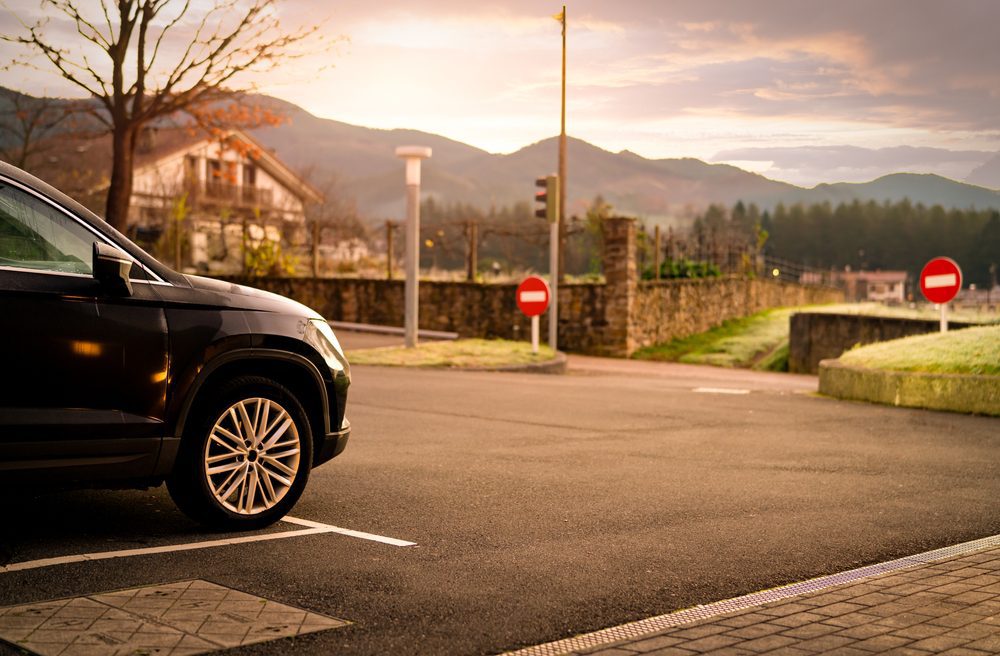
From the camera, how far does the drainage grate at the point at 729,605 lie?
430cm

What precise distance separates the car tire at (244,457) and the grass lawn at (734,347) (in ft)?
73.2

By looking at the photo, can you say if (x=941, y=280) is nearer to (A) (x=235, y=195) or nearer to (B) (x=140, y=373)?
(B) (x=140, y=373)

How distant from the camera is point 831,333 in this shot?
27062mm

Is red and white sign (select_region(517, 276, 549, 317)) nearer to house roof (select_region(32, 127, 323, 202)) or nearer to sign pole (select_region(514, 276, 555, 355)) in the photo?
sign pole (select_region(514, 276, 555, 355))

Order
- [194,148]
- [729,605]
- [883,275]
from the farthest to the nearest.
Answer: [883,275] → [194,148] → [729,605]

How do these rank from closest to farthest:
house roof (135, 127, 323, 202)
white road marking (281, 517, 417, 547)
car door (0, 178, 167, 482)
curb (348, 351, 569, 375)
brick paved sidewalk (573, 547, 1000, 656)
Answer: brick paved sidewalk (573, 547, 1000, 656)
car door (0, 178, 167, 482)
white road marking (281, 517, 417, 547)
curb (348, 351, 569, 375)
house roof (135, 127, 323, 202)

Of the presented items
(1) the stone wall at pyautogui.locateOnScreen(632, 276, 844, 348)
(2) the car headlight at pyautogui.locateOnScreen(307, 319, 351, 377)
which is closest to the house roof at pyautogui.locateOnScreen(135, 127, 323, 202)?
(1) the stone wall at pyautogui.locateOnScreen(632, 276, 844, 348)

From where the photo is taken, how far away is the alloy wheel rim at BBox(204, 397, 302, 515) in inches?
230

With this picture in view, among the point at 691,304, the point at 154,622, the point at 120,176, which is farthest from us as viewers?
the point at 691,304

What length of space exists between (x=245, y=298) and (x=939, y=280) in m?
13.6

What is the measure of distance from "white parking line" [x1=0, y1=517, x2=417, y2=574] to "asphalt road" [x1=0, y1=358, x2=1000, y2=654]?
85 mm

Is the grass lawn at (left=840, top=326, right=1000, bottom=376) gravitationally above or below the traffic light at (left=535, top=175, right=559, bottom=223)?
below

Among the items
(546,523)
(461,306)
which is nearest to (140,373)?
(546,523)

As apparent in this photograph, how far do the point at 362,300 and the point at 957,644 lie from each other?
26.2m
